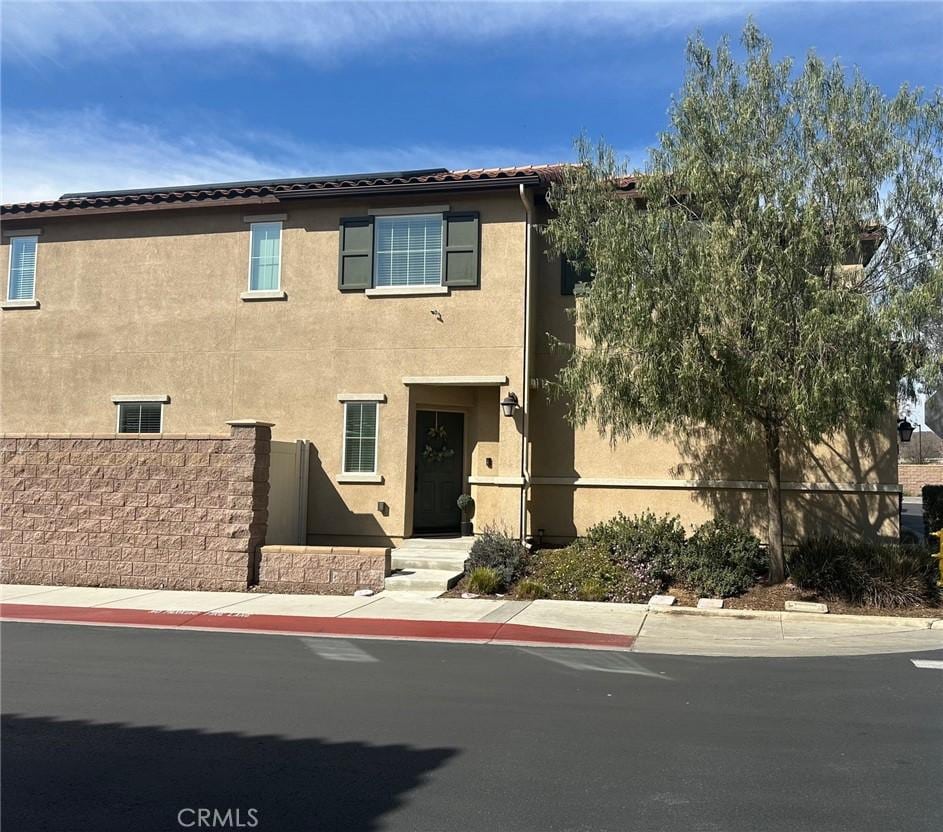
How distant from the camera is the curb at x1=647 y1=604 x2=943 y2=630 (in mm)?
10844

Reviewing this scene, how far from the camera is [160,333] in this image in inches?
664

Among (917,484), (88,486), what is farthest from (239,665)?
(917,484)

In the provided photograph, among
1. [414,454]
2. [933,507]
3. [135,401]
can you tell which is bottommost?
[933,507]

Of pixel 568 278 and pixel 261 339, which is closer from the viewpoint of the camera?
pixel 568 278

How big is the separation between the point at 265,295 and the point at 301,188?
2095 mm

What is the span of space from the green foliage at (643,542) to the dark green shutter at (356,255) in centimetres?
613

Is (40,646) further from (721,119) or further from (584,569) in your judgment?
(721,119)

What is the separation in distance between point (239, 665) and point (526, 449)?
7.43m

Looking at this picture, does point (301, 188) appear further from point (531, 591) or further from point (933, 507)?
point (933, 507)

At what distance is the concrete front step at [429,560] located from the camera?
45.9 feet

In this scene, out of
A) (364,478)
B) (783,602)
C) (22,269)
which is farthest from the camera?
(22,269)

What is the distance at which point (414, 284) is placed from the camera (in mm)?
15648

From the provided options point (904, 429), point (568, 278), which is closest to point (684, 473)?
point (568, 278)

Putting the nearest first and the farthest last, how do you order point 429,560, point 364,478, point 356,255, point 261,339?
1. point 429,560
2. point 364,478
3. point 356,255
4. point 261,339
